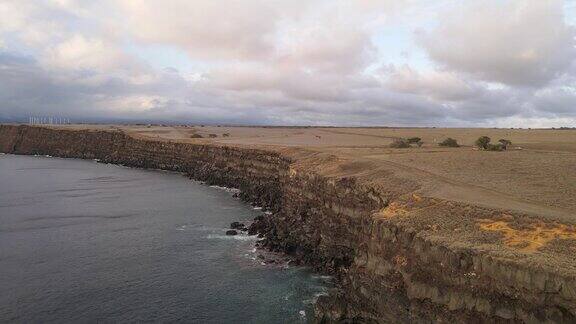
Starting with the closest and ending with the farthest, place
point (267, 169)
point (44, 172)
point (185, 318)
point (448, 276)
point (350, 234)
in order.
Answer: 1. point (448, 276)
2. point (185, 318)
3. point (350, 234)
4. point (267, 169)
5. point (44, 172)

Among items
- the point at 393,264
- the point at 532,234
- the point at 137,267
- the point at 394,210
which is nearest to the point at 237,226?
the point at 137,267

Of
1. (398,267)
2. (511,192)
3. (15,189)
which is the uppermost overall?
(511,192)

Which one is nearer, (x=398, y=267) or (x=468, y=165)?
(x=398, y=267)

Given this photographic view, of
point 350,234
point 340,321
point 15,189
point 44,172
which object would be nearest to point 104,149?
point 44,172

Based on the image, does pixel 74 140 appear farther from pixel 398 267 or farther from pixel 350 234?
pixel 398 267

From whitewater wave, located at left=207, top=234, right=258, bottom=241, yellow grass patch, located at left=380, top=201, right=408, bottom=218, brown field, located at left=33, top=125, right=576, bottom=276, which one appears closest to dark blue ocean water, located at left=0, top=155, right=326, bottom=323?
whitewater wave, located at left=207, top=234, right=258, bottom=241

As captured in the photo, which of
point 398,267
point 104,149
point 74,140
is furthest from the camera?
point 74,140

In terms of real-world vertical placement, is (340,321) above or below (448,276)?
below
